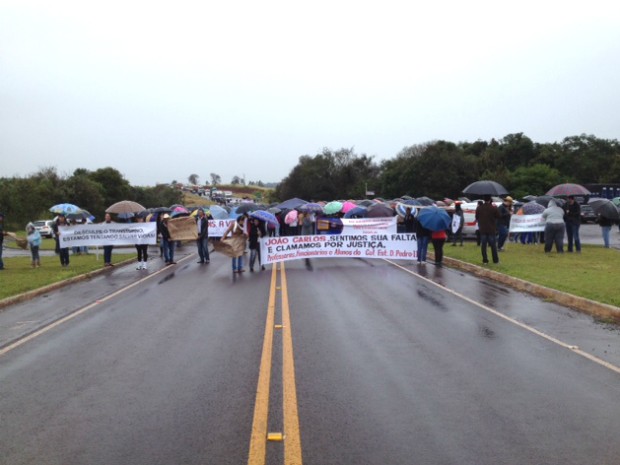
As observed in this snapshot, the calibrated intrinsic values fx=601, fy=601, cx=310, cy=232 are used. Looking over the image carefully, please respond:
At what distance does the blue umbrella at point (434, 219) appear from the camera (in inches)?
727

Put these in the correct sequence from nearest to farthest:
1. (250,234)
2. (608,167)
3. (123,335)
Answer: (123,335)
(250,234)
(608,167)

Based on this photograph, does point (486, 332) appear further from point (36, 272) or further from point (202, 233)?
point (36, 272)

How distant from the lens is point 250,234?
717 inches

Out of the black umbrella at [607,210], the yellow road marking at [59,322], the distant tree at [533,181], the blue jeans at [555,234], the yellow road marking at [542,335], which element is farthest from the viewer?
the distant tree at [533,181]

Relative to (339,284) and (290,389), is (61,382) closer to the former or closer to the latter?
(290,389)

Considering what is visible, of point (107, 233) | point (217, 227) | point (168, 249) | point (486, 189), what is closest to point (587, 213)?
point (486, 189)

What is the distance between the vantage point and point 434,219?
18.5 m

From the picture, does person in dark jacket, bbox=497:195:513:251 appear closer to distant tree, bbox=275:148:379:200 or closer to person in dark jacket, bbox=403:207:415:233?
person in dark jacket, bbox=403:207:415:233

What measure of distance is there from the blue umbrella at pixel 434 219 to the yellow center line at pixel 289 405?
33.2 ft

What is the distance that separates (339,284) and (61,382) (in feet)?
28.0

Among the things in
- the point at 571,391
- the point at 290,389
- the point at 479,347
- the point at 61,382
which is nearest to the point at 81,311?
the point at 61,382

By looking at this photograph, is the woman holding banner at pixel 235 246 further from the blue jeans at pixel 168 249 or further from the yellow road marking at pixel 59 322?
the blue jeans at pixel 168 249

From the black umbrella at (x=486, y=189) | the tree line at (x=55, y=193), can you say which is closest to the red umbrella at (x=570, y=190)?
the black umbrella at (x=486, y=189)

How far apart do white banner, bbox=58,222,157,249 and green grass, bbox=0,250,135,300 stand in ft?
2.77
